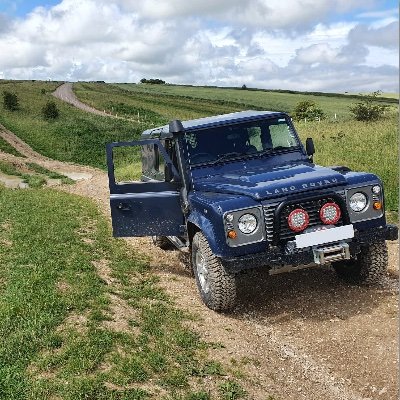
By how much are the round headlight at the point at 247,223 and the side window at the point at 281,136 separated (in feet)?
6.86

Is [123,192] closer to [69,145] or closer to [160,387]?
[160,387]

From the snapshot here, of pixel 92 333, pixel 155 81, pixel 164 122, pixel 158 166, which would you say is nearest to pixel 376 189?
pixel 158 166

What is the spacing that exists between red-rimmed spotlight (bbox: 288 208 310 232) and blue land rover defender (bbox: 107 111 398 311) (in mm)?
13

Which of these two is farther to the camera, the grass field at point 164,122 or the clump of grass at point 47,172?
the clump of grass at point 47,172

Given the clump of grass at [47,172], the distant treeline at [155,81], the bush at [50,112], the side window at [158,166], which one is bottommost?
the clump of grass at [47,172]

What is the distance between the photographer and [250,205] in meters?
6.36

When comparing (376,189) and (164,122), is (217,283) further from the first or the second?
(164,122)

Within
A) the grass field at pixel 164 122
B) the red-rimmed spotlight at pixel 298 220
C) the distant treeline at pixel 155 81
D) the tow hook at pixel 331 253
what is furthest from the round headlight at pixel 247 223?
the distant treeline at pixel 155 81

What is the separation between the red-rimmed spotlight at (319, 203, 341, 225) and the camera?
21.5ft

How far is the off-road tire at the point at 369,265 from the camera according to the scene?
729cm

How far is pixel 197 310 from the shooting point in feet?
23.3

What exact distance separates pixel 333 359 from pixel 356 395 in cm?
70

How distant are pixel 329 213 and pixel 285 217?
595 millimetres

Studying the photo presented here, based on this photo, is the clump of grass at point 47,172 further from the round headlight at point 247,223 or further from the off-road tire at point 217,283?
the round headlight at point 247,223
